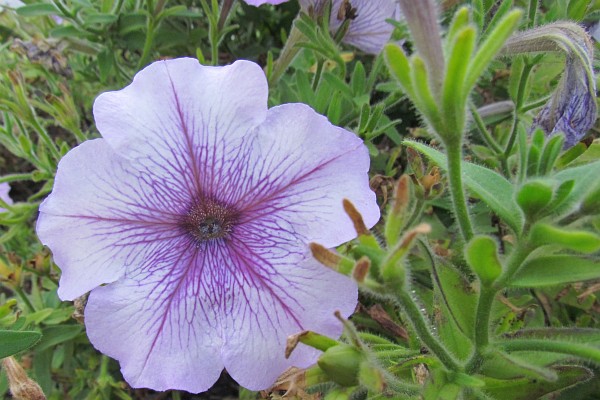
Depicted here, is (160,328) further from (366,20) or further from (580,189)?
(366,20)

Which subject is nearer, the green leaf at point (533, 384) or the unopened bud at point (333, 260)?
the unopened bud at point (333, 260)

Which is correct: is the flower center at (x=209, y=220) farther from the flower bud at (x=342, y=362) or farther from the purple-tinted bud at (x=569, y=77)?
the purple-tinted bud at (x=569, y=77)

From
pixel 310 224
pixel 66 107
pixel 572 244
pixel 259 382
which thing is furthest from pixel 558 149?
pixel 66 107

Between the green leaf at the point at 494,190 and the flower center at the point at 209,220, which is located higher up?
the green leaf at the point at 494,190

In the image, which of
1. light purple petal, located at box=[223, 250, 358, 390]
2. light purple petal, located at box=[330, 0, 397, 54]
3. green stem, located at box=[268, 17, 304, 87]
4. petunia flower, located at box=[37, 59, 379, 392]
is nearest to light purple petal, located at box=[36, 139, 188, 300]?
→ petunia flower, located at box=[37, 59, 379, 392]

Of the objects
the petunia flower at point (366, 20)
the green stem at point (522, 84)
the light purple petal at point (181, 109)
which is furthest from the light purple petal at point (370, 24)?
the light purple petal at point (181, 109)

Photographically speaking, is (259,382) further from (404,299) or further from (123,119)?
(123,119)

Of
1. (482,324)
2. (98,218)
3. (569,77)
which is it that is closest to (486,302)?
(482,324)
